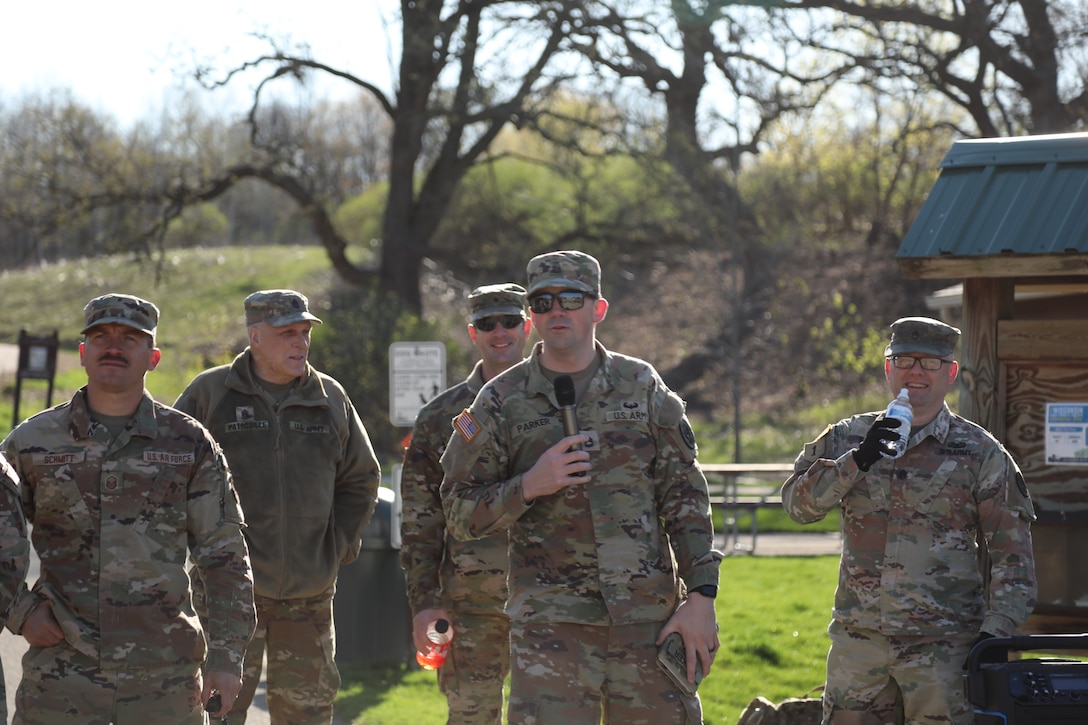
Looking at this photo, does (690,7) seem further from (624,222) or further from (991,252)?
(991,252)

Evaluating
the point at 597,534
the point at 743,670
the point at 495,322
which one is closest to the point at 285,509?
the point at 495,322

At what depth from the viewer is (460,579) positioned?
229 inches

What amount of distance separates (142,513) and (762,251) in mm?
23690

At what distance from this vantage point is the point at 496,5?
945 inches

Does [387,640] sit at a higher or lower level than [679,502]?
lower

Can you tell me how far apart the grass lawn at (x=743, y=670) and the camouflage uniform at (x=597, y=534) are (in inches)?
155

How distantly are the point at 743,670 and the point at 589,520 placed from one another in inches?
207

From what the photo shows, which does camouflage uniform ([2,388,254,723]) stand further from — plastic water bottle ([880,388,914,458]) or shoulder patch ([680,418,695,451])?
plastic water bottle ([880,388,914,458])

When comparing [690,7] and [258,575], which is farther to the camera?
[690,7]

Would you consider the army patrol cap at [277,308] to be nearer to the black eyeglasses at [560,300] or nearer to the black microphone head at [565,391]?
the black eyeglasses at [560,300]

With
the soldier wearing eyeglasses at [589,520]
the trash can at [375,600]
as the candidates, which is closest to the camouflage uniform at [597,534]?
the soldier wearing eyeglasses at [589,520]

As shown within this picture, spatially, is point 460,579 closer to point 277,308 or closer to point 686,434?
point 277,308

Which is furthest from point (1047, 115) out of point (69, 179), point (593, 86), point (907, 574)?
point (907, 574)

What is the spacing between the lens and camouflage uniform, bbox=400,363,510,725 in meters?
5.71
